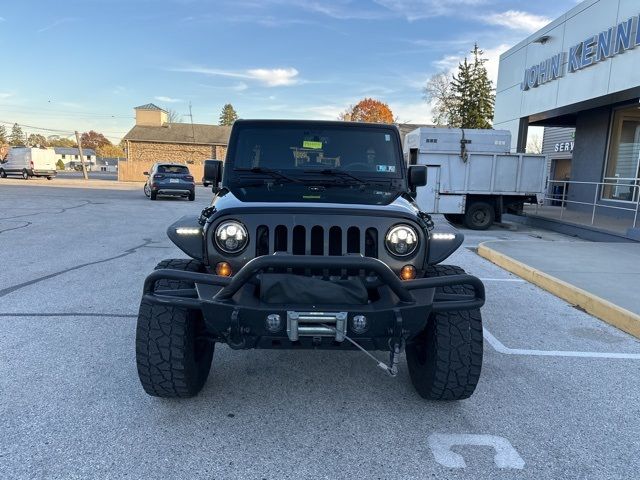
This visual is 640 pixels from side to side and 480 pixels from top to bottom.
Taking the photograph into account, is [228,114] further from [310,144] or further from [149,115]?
[310,144]

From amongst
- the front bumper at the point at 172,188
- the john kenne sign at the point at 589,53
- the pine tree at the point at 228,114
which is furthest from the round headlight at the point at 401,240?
the pine tree at the point at 228,114

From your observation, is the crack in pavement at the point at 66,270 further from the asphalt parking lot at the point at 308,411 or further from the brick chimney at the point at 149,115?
the brick chimney at the point at 149,115

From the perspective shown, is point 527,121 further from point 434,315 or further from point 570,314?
point 434,315

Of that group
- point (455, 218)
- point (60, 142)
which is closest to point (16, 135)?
point (60, 142)

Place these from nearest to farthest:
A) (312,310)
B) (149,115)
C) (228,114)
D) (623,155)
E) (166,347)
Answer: (312,310)
(166,347)
(623,155)
(149,115)
(228,114)

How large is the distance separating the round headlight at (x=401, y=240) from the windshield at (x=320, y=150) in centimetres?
114

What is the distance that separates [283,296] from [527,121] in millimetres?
17891

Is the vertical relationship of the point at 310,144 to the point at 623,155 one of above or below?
below

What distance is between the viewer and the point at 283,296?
257 centimetres

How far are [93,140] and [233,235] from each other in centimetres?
15991

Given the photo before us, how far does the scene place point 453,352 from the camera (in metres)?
2.96

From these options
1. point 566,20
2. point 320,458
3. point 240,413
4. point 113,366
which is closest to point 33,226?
point 113,366

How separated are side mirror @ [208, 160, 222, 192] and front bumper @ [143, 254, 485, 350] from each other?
179 cm

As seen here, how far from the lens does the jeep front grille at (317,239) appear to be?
2875 mm
